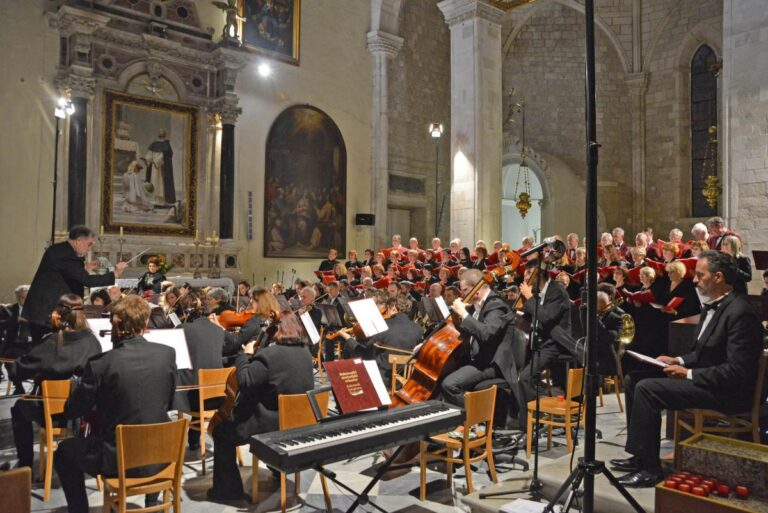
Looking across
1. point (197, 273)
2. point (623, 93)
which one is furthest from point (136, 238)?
point (623, 93)

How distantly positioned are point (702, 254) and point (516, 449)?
227cm

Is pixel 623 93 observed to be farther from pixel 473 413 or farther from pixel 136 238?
pixel 473 413

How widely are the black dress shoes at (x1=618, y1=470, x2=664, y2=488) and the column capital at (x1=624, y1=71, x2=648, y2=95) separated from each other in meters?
16.2

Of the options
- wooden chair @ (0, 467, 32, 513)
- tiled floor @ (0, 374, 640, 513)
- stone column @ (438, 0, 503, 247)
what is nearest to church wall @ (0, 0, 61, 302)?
tiled floor @ (0, 374, 640, 513)

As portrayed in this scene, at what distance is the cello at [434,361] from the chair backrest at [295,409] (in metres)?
0.97

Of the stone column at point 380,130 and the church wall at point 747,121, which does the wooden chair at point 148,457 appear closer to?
the church wall at point 747,121

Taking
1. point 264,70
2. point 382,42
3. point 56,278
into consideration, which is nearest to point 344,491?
point 56,278

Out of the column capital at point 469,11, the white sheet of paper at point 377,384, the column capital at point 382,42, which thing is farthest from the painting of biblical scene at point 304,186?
the white sheet of paper at point 377,384

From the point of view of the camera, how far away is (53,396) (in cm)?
438

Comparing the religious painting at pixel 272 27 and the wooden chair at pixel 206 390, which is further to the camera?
the religious painting at pixel 272 27

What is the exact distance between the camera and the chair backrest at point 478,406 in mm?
4188

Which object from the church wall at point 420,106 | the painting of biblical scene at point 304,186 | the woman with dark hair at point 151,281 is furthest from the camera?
the church wall at point 420,106

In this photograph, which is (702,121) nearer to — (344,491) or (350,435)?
(344,491)

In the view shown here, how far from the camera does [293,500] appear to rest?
4.34 m
